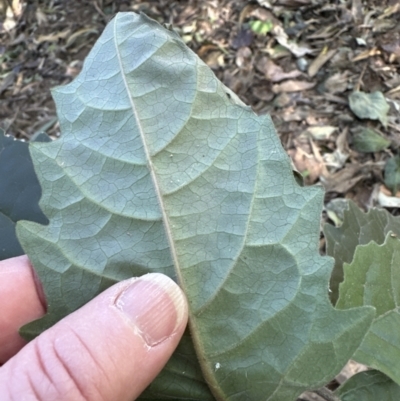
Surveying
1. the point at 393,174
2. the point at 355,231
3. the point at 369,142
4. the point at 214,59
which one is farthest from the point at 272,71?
the point at 355,231

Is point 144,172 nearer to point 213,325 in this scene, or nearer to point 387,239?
point 213,325

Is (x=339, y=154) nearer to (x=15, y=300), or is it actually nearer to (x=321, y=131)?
(x=321, y=131)

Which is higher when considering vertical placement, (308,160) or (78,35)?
(78,35)

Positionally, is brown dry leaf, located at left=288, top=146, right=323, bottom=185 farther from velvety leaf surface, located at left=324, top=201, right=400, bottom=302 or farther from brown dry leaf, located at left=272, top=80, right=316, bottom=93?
velvety leaf surface, located at left=324, top=201, right=400, bottom=302

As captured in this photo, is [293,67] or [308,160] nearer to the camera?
[308,160]

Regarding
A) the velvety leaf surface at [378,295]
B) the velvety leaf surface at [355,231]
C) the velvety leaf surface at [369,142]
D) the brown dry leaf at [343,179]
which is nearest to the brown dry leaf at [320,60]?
the velvety leaf surface at [369,142]

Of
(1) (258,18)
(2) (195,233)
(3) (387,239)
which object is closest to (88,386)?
(2) (195,233)

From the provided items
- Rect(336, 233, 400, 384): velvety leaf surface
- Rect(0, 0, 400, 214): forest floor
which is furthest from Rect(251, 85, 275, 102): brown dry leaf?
Rect(336, 233, 400, 384): velvety leaf surface
